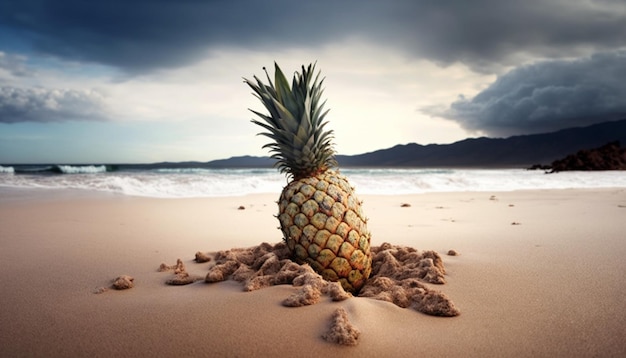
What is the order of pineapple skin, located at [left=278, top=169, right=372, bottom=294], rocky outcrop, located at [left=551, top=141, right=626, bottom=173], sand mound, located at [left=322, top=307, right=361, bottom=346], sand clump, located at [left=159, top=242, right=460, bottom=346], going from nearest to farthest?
Result: sand mound, located at [left=322, top=307, right=361, bottom=346]
sand clump, located at [left=159, top=242, right=460, bottom=346]
pineapple skin, located at [left=278, top=169, right=372, bottom=294]
rocky outcrop, located at [left=551, top=141, right=626, bottom=173]

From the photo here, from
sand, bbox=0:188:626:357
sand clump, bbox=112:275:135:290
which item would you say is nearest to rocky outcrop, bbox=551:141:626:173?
sand, bbox=0:188:626:357

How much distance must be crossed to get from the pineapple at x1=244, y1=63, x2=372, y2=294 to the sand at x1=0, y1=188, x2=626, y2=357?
357mm

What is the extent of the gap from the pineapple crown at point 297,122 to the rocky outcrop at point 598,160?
24.4 meters

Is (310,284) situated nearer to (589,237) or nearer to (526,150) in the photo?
(589,237)

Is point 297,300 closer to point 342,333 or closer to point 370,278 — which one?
point 342,333

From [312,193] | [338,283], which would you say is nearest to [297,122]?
[312,193]

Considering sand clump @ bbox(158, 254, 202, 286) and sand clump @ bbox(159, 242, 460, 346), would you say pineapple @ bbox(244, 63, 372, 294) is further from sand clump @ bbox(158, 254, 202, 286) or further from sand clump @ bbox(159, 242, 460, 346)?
sand clump @ bbox(158, 254, 202, 286)

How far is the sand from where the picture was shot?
1837 millimetres

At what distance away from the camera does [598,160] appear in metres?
21.9

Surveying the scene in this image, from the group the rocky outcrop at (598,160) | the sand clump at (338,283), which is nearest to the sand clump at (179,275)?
the sand clump at (338,283)

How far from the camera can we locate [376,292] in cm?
268

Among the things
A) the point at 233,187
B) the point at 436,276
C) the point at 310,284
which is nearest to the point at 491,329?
the point at 436,276

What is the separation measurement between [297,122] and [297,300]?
1564 millimetres

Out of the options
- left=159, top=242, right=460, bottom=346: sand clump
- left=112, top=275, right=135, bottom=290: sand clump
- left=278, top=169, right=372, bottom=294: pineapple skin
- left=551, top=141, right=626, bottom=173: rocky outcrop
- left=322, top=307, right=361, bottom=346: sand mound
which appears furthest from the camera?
left=551, top=141, right=626, bottom=173: rocky outcrop
